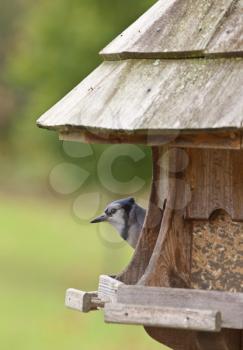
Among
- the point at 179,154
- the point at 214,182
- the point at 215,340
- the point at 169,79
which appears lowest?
the point at 215,340

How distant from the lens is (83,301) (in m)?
4.87

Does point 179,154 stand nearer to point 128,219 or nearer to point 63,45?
point 128,219

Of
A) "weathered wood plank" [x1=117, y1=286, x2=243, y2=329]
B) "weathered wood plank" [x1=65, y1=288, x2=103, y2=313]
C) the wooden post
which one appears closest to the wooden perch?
"weathered wood plank" [x1=65, y1=288, x2=103, y2=313]

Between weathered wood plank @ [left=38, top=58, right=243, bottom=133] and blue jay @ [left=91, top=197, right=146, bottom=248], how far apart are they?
952 mm

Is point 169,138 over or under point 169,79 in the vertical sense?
under

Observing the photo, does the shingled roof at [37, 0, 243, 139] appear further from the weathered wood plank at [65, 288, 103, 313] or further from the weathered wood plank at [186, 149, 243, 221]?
the weathered wood plank at [65, 288, 103, 313]

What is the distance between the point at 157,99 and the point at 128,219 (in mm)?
1331

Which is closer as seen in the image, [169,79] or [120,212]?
[169,79]

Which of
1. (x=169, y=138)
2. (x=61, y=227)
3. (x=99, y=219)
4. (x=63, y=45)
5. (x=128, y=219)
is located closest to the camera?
(x=169, y=138)

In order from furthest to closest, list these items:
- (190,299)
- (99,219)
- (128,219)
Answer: (99,219)
(128,219)
(190,299)

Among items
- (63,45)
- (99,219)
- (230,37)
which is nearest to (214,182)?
(230,37)

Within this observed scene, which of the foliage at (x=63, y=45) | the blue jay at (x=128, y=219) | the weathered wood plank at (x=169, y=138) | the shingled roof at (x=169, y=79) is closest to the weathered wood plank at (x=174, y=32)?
the shingled roof at (x=169, y=79)

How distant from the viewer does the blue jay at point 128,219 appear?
5.57m

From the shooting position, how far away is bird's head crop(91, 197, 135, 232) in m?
5.63
